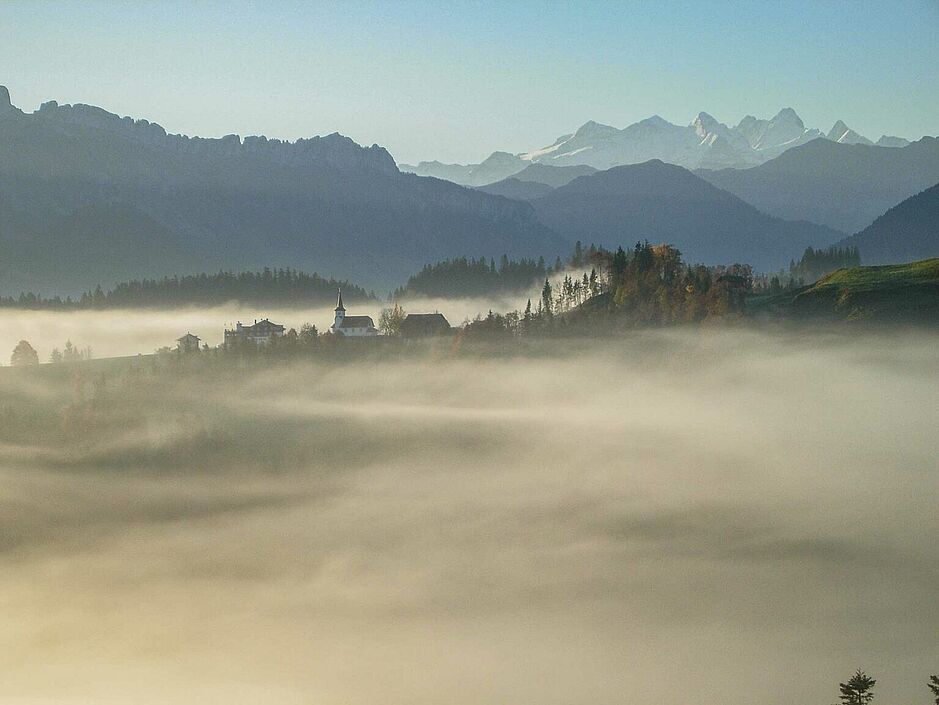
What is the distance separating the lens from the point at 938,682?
114m

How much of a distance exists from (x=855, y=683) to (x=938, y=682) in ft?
46.3

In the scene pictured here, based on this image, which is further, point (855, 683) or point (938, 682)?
point (938, 682)

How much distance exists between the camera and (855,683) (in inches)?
4119
